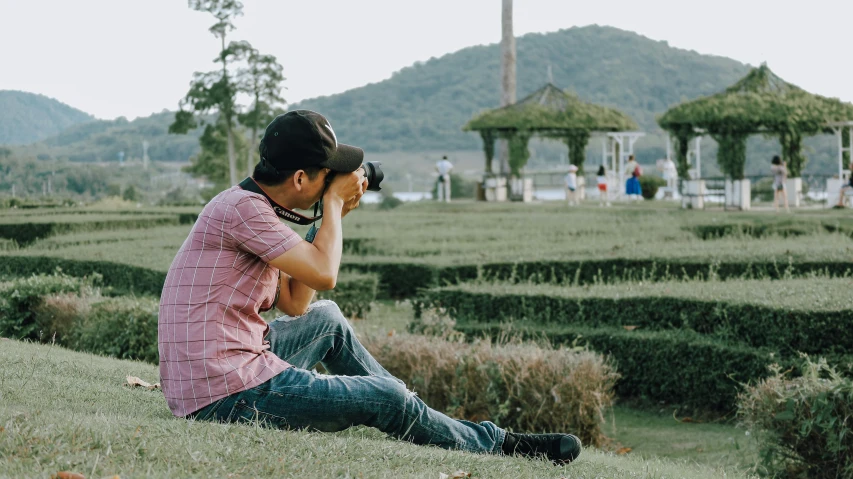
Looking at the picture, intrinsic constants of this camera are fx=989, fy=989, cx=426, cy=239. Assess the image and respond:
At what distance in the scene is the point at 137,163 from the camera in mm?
51719

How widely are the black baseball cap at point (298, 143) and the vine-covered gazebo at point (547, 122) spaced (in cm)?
2536

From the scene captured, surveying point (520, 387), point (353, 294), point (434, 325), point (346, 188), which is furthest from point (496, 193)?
point (346, 188)

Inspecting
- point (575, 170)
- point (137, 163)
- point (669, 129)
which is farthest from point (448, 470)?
point (137, 163)

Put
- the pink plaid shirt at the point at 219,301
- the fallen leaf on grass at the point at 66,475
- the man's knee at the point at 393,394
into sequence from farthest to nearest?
the man's knee at the point at 393,394
the pink plaid shirt at the point at 219,301
the fallen leaf on grass at the point at 66,475

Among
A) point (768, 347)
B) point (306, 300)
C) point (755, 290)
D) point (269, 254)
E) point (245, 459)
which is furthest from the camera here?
point (755, 290)

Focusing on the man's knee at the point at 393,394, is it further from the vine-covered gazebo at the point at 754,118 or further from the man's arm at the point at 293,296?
the vine-covered gazebo at the point at 754,118

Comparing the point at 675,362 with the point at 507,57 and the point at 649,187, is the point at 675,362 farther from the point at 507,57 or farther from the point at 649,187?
the point at 649,187

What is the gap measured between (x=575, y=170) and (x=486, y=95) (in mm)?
72001

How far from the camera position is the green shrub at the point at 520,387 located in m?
6.57

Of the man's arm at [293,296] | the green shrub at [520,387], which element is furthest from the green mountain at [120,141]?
the man's arm at [293,296]

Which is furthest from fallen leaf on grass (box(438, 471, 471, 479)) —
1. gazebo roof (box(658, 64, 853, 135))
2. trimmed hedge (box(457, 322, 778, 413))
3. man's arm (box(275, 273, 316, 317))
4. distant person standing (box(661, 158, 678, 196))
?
distant person standing (box(661, 158, 678, 196))

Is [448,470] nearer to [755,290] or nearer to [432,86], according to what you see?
[755,290]

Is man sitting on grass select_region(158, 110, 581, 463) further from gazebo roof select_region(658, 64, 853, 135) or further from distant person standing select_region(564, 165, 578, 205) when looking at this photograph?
distant person standing select_region(564, 165, 578, 205)

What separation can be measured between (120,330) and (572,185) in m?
20.9
